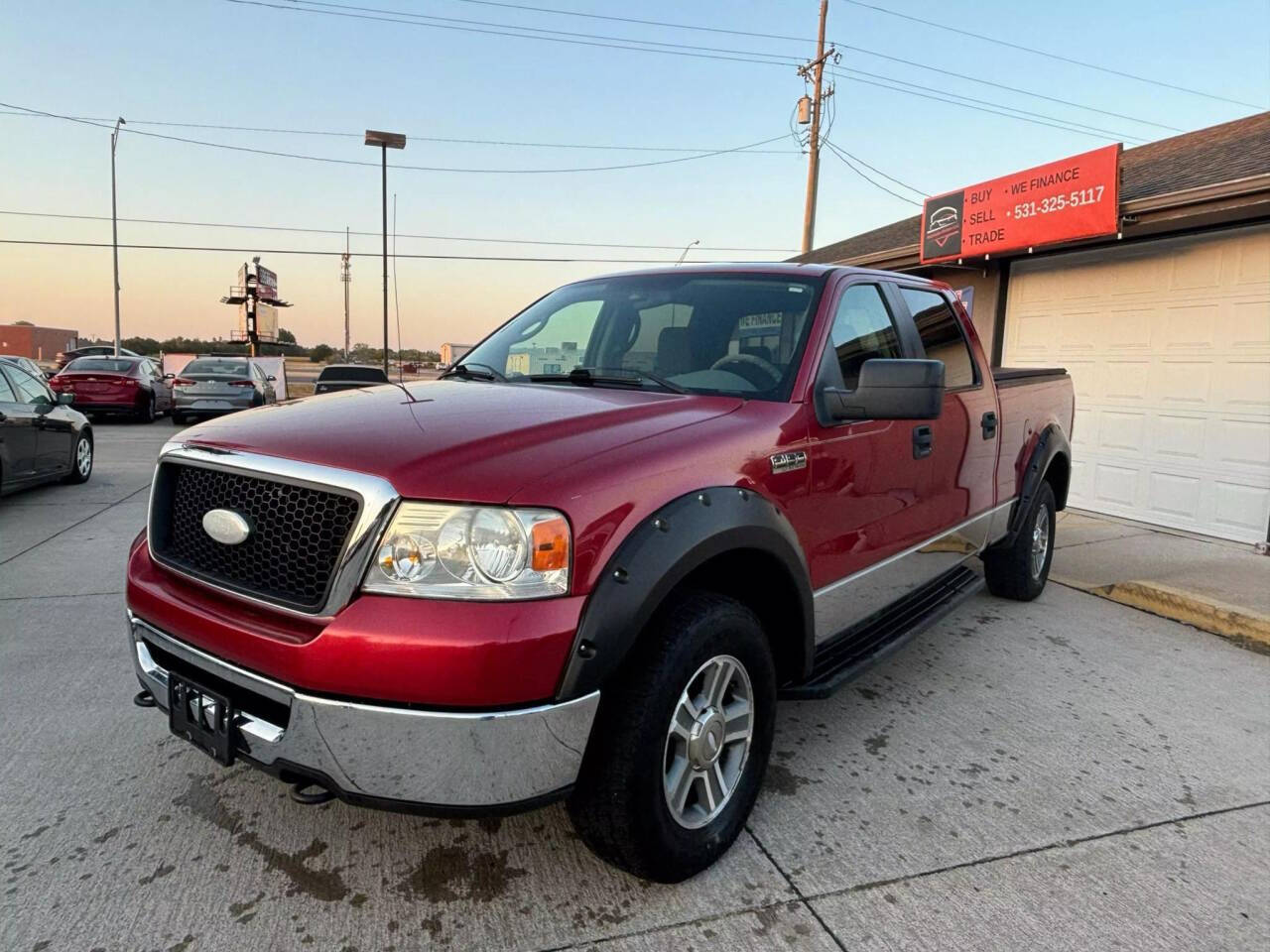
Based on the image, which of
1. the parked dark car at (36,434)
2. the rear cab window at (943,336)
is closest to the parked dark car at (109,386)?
the parked dark car at (36,434)

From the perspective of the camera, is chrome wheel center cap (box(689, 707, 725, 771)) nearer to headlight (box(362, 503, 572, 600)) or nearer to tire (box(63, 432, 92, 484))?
headlight (box(362, 503, 572, 600))

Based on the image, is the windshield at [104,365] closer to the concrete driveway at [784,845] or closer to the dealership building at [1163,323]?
the concrete driveway at [784,845]

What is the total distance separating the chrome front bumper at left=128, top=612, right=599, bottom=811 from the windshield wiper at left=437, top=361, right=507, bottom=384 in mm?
1610

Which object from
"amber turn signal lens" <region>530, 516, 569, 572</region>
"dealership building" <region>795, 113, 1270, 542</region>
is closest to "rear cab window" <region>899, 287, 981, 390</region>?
"amber turn signal lens" <region>530, 516, 569, 572</region>

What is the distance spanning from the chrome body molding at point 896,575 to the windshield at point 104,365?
18.0 m

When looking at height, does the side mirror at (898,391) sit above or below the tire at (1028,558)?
above

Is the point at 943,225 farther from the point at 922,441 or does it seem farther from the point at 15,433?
the point at 15,433

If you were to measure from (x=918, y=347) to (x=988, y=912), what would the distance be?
7.58 ft

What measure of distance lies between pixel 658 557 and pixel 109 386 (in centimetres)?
1823

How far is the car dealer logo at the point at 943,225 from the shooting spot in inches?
352

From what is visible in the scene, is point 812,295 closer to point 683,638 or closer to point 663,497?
point 663,497

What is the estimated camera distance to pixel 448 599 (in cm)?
183

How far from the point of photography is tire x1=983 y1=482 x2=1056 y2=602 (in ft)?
16.4

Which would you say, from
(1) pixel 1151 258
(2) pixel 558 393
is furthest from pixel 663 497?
(1) pixel 1151 258
